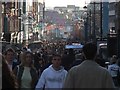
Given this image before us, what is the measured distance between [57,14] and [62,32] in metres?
12.1

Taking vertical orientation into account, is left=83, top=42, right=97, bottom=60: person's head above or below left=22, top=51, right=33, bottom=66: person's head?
above

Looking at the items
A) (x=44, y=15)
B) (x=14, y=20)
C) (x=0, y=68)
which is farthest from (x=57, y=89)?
(x=44, y=15)

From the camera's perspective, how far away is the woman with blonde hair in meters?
9.20

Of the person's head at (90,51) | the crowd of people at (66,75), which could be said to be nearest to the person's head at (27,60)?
the crowd of people at (66,75)

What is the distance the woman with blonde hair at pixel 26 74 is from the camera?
9.20 meters

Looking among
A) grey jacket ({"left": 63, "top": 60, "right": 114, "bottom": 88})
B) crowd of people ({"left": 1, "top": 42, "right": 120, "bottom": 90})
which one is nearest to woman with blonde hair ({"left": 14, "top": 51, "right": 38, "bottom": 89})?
crowd of people ({"left": 1, "top": 42, "right": 120, "bottom": 90})

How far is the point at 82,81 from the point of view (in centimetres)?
643

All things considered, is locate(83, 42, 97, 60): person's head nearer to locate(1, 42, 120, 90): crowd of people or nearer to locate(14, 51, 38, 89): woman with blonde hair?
locate(1, 42, 120, 90): crowd of people

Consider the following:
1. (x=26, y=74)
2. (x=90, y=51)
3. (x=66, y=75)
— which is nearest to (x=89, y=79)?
(x=90, y=51)

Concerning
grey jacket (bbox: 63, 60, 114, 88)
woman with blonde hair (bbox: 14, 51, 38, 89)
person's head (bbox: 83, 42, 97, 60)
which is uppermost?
person's head (bbox: 83, 42, 97, 60)

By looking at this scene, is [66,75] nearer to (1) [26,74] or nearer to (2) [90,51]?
(2) [90,51]

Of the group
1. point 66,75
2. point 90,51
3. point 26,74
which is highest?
point 90,51

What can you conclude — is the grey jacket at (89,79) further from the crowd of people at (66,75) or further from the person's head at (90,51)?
the person's head at (90,51)

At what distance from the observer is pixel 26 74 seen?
9320 mm
